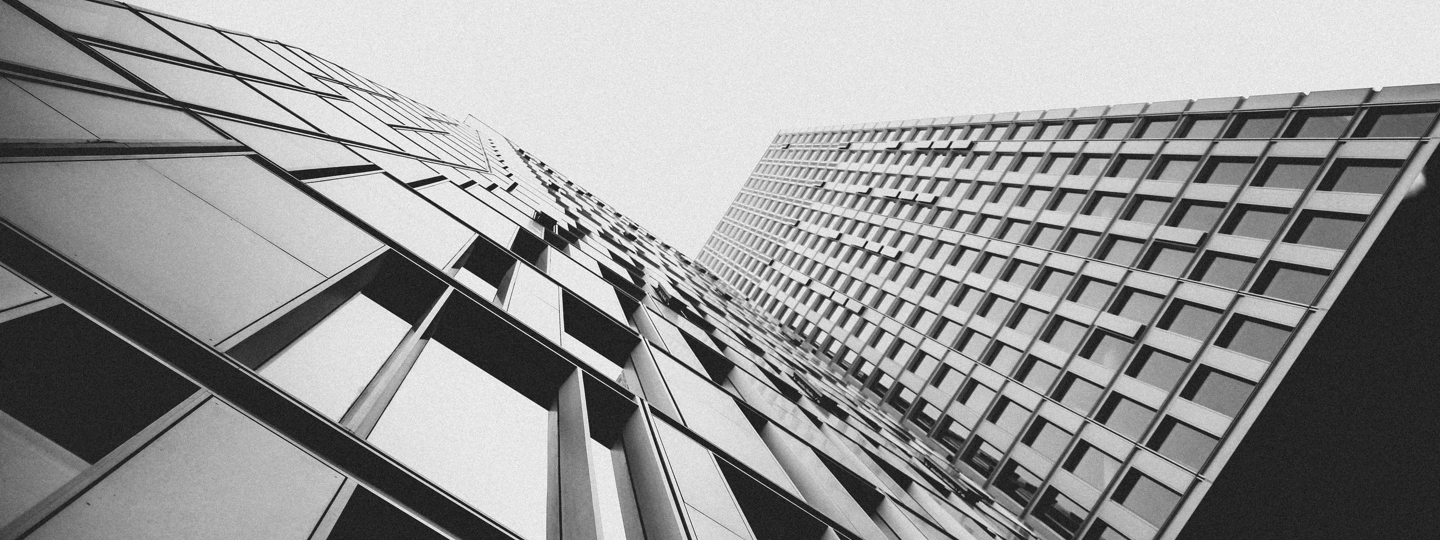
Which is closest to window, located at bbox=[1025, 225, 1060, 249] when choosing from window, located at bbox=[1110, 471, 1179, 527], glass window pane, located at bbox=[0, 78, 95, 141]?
window, located at bbox=[1110, 471, 1179, 527]

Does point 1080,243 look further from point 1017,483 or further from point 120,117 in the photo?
point 120,117

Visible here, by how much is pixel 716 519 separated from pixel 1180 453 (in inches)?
1005

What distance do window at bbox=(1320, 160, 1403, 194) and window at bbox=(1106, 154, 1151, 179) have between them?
26.9 ft

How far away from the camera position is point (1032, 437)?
28781 mm

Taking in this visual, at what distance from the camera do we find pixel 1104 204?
32.7m

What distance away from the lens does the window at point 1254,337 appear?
22.2 m

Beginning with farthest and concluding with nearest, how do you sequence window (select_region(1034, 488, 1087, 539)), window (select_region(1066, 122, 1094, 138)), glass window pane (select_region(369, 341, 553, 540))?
window (select_region(1066, 122, 1094, 138)) < window (select_region(1034, 488, 1087, 539)) < glass window pane (select_region(369, 341, 553, 540))

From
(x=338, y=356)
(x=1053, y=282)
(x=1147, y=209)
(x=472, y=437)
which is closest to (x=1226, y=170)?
(x=1147, y=209)

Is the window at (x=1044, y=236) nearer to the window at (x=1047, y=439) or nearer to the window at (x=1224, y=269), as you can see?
the window at (x=1224, y=269)

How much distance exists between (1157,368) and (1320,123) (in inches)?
506

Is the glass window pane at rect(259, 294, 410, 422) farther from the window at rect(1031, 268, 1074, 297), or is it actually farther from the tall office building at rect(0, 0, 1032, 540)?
the window at rect(1031, 268, 1074, 297)

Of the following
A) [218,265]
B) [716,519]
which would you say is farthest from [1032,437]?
[218,265]

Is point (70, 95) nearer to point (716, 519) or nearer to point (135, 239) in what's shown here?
point (135, 239)

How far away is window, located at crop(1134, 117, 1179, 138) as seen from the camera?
106ft
